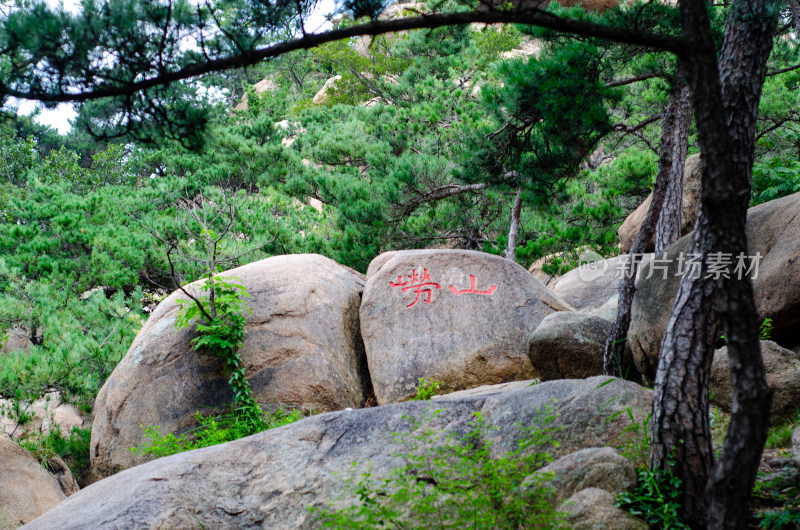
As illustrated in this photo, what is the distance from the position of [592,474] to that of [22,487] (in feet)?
19.8

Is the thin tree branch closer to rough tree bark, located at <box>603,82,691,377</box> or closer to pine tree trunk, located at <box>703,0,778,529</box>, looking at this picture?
pine tree trunk, located at <box>703,0,778,529</box>

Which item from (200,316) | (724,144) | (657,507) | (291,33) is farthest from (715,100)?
(200,316)

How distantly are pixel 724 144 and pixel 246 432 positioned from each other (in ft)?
17.0

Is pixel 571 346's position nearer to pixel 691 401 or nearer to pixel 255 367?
pixel 691 401

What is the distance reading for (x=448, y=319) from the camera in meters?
7.45

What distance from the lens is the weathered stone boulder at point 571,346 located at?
5.85 metres

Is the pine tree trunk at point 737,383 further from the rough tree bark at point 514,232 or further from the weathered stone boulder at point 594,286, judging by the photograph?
the weathered stone boulder at point 594,286

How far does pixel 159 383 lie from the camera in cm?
671

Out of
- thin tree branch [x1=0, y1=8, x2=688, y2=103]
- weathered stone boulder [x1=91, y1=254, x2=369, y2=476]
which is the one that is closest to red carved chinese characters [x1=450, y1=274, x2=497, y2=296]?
weathered stone boulder [x1=91, y1=254, x2=369, y2=476]

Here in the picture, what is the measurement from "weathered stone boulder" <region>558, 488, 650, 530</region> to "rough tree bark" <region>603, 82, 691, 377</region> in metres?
2.65

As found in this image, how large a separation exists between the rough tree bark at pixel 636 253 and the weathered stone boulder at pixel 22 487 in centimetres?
583

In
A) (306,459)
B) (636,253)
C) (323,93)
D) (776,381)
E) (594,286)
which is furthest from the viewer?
(323,93)

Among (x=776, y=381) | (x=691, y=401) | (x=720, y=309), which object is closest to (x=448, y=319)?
(x=776, y=381)

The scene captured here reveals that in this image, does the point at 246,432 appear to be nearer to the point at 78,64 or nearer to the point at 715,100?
the point at 78,64
